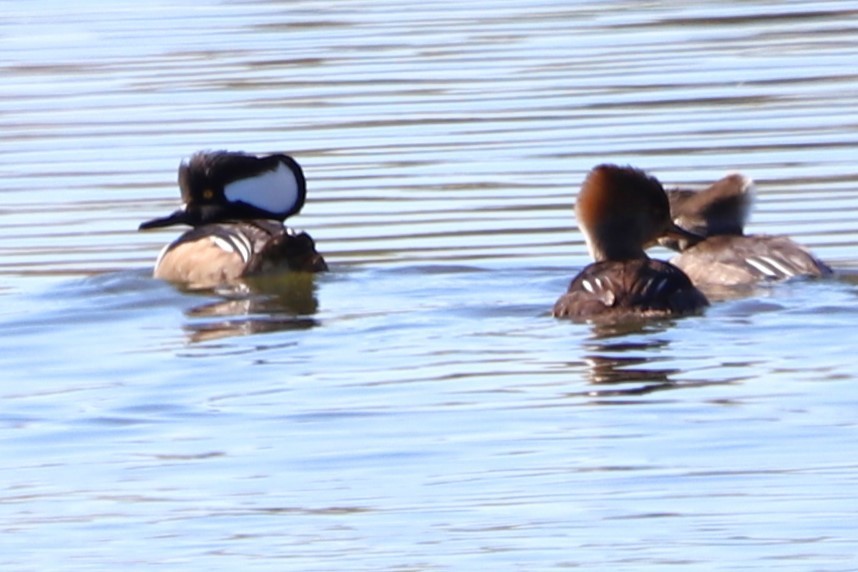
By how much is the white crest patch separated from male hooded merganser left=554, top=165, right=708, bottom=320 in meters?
2.16

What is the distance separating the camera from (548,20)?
70.4ft

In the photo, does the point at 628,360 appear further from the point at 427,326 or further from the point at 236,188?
the point at 236,188

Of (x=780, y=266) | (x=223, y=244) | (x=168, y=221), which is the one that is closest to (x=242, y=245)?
(x=223, y=244)

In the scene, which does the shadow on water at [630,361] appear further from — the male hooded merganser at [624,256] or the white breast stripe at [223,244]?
the white breast stripe at [223,244]

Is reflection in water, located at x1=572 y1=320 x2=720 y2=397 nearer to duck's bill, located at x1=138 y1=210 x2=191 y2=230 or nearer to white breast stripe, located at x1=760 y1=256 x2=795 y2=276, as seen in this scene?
white breast stripe, located at x1=760 y1=256 x2=795 y2=276

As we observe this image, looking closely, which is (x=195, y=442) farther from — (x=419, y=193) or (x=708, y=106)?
(x=708, y=106)

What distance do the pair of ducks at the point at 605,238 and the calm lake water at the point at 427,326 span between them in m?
0.18

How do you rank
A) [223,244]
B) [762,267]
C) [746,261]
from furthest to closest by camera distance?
1. [223,244]
2. [746,261]
3. [762,267]

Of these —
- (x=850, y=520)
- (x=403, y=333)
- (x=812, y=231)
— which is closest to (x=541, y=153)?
(x=812, y=231)

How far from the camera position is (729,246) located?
11883 mm

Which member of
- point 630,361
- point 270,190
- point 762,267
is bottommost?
point 630,361

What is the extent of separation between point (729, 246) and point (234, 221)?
3.01 metres

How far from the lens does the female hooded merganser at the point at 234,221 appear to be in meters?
12.3

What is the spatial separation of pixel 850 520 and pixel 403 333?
3.76 meters
